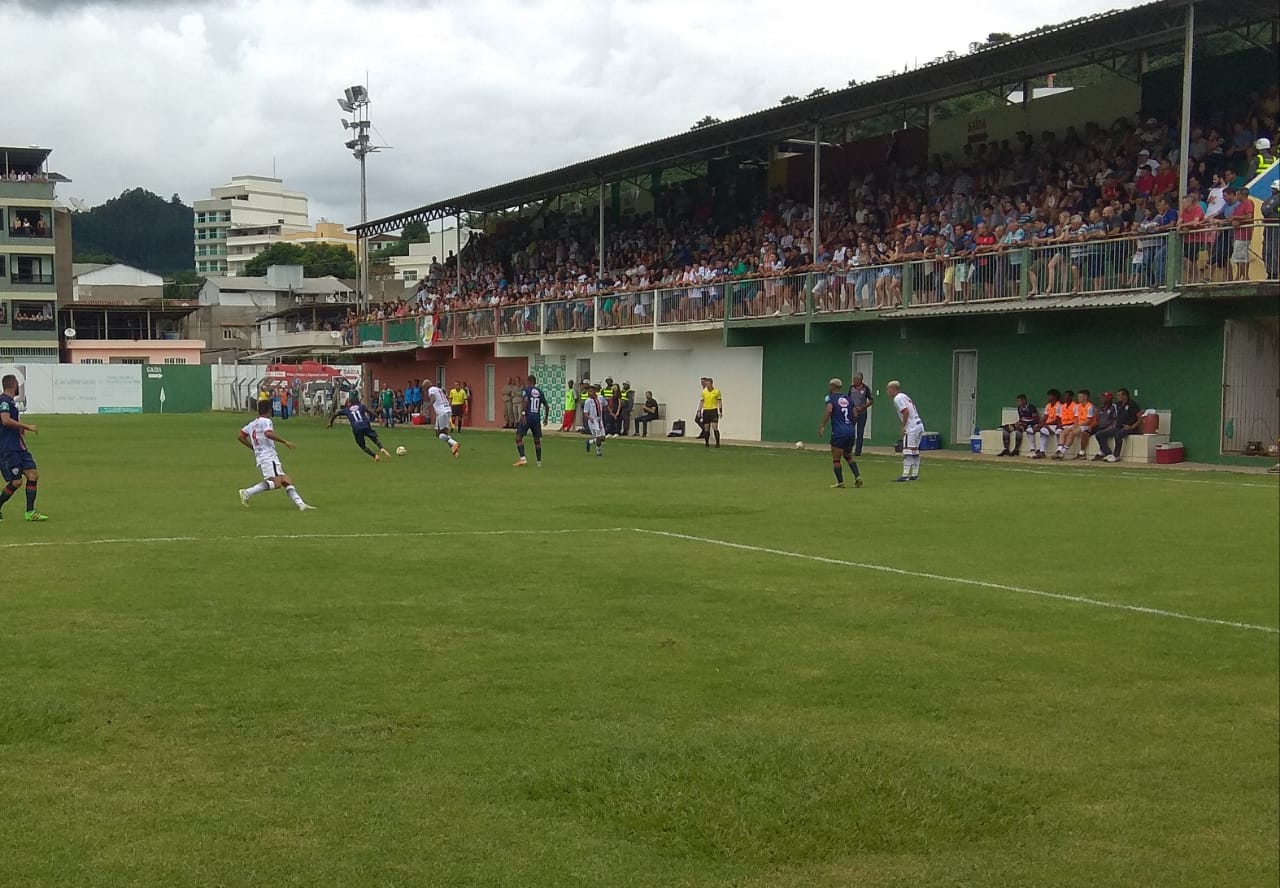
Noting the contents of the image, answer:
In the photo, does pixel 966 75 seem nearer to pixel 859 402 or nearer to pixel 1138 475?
pixel 859 402

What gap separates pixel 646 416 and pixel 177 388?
40.1 m

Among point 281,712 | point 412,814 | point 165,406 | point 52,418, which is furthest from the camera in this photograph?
point 165,406

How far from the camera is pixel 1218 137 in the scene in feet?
94.6

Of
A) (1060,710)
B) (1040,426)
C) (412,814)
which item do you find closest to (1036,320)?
(1040,426)

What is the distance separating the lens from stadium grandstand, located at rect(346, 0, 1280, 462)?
26.7 meters

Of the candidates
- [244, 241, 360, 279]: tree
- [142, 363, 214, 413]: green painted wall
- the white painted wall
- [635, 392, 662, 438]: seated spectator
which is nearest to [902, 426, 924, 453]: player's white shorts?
the white painted wall

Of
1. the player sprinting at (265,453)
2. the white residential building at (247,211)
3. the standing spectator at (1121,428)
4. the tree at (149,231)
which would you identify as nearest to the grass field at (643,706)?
the player sprinting at (265,453)

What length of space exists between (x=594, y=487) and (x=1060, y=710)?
1543 centimetres

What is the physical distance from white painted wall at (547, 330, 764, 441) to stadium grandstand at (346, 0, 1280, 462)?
9 cm

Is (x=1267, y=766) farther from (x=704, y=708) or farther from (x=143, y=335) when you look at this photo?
(x=143, y=335)

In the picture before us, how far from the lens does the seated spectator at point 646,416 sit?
42.9m

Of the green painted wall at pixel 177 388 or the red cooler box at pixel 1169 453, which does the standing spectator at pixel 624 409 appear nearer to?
the red cooler box at pixel 1169 453

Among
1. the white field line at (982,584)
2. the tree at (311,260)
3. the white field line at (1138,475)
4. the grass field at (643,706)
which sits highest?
the tree at (311,260)

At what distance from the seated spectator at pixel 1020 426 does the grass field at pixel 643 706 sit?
43.7 ft
